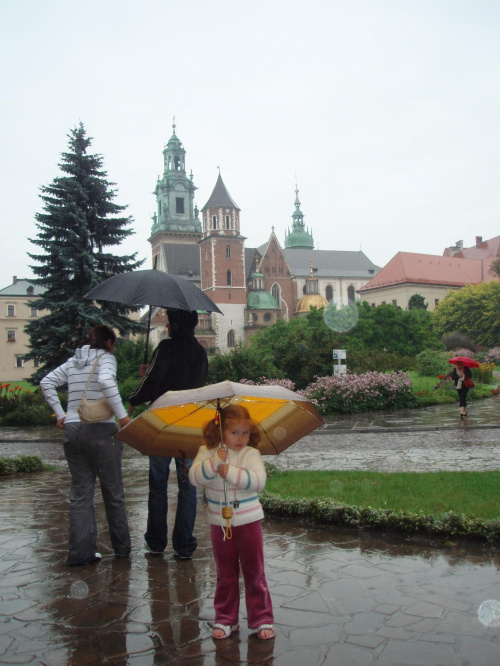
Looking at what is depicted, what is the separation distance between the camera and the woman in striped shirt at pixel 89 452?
215 inches

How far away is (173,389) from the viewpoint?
5758 mm

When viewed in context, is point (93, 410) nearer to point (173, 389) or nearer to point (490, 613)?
point (173, 389)

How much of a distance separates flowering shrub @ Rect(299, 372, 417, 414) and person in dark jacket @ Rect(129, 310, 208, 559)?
48.3 ft

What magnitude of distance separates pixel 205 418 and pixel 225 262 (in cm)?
8125

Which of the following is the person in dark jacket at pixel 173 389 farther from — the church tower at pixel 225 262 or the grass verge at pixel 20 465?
the church tower at pixel 225 262

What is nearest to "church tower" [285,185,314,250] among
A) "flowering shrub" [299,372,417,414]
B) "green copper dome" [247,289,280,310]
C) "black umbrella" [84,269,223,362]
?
"green copper dome" [247,289,280,310]

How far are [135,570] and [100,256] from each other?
881 inches

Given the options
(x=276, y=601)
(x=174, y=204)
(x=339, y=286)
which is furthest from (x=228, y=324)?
(x=276, y=601)

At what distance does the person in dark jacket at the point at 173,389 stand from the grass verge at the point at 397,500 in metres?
1.61

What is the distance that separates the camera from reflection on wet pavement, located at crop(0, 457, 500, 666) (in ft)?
12.3

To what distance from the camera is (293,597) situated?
4.63m

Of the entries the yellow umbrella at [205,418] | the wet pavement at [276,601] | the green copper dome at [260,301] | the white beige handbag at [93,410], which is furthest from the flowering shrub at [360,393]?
the green copper dome at [260,301]

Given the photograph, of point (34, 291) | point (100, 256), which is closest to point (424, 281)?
point (34, 291)

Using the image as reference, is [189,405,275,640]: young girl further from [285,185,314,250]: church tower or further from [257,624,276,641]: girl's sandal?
[285,185,314,250]: church tower
